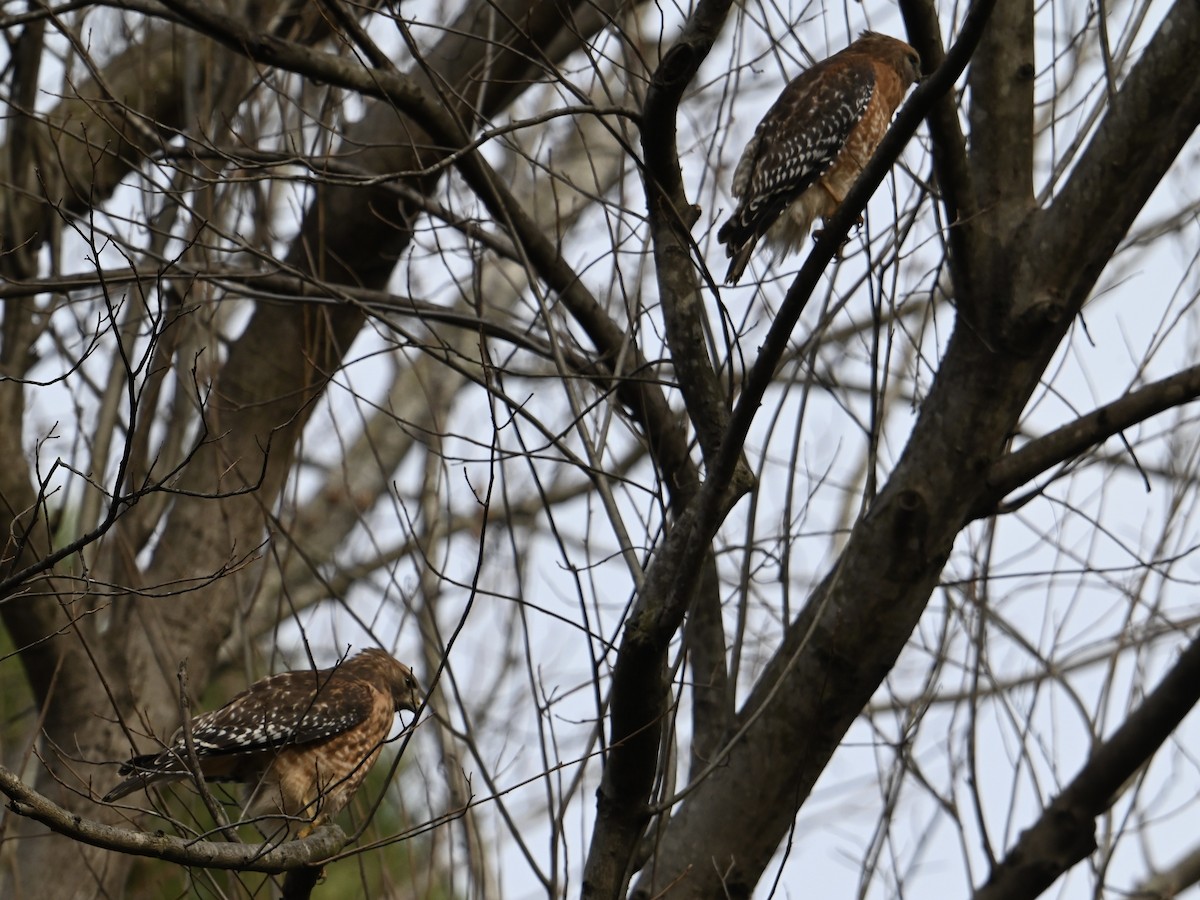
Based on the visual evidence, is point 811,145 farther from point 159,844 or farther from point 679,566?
point 159,844

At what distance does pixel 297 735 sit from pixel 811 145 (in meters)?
2.72

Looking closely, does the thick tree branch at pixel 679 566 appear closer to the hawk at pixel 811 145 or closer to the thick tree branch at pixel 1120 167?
the thick tree branch at pixel 1120 167

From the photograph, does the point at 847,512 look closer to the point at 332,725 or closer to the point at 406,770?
the point at 406,770

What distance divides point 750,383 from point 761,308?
1.86 m

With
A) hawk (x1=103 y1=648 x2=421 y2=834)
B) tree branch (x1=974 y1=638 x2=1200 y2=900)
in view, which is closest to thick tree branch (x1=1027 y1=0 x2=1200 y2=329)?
tree branch (x1=974 y1=638 x2=1200 y2=900)

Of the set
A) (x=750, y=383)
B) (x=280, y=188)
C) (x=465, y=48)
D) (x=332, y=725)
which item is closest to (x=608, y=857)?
(x=750, y=383)

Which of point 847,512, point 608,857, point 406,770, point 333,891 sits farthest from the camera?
point 847,512

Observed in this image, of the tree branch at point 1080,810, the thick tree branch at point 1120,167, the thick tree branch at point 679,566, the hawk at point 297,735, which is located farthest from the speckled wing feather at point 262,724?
the thick tree branch at point 1120,167

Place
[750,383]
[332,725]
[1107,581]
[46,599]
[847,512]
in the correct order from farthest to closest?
[847,512]
[1107,581]
[46,599]
[332,725]
[750,383]

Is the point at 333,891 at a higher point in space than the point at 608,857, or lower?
higher

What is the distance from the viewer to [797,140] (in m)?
4.86

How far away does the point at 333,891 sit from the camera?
745 centimetres

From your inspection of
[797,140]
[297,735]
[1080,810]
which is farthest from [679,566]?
[797,140]

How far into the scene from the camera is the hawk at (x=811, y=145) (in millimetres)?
4703
